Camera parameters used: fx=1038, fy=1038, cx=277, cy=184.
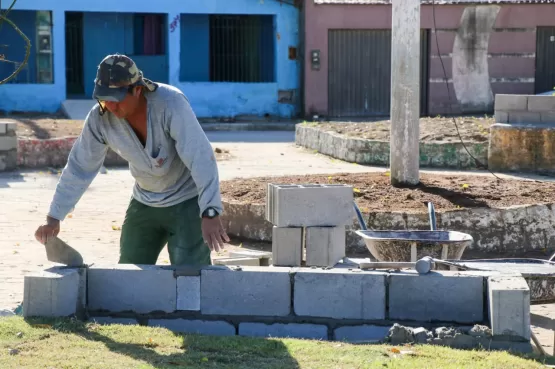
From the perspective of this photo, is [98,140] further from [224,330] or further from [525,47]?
[525,47]

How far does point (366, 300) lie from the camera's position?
6.29 meters

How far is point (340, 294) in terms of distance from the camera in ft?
20.7

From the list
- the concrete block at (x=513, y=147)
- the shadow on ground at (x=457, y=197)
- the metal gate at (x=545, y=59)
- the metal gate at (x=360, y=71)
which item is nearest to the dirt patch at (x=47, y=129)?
the concrete block at (x=513, y=147)

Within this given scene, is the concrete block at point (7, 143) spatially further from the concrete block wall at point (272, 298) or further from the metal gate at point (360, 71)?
the metal gate at point (360, 71)

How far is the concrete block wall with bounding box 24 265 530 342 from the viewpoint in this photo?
6.23 metres

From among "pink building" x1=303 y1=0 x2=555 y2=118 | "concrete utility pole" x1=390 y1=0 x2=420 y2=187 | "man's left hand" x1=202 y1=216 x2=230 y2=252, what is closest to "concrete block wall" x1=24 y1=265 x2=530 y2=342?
"man's left hand" x1=202 y1=216 x2=230 y2=252

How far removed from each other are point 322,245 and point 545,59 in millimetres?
21586

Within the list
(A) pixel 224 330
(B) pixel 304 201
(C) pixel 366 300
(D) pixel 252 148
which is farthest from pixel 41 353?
(D) pixel 252 148

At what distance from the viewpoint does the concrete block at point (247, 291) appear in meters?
6.35

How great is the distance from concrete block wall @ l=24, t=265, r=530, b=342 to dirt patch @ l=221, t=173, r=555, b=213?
13.1 feet

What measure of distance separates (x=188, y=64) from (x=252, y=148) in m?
9.03

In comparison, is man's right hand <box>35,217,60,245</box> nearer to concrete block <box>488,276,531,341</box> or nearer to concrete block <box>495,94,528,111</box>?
concrete block <box>488,276,531,341</box>

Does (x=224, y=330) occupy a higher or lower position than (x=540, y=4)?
lower

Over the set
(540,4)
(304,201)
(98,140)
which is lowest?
(304,201)
